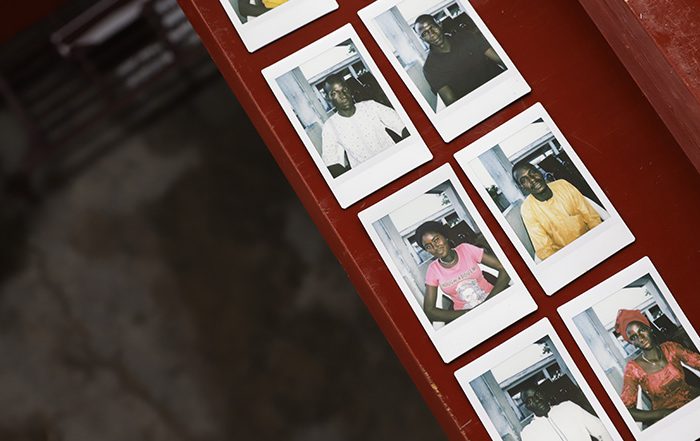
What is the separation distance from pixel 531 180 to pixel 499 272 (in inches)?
12.5

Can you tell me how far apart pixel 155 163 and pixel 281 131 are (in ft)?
5.55

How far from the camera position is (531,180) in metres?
2.70

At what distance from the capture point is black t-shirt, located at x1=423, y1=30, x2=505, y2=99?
274cm

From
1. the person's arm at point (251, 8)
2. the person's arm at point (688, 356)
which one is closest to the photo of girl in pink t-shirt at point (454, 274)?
the person's arm at point (688, 356)

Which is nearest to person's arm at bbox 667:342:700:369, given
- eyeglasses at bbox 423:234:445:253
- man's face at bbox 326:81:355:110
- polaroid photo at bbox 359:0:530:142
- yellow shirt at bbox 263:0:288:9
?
eyeglasses at bbox 423:234:445:253

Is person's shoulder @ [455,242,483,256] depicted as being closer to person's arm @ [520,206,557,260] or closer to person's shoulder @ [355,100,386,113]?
person's arm @ [520,206,557,260]

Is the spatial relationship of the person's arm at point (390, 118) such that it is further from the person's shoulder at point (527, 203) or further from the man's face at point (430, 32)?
the person's shoulder at point (527, 203)

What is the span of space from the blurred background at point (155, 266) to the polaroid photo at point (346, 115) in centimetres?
149

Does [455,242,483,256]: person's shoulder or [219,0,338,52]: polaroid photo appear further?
[219,0,338,52]: polaroid photo

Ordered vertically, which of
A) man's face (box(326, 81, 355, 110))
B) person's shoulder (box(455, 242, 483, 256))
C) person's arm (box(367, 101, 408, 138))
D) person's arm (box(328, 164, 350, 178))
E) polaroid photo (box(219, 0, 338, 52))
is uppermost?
polaroid photo (box(219, 0, 338, 52))

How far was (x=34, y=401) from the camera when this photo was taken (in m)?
3.96

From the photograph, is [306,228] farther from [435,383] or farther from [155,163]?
[435,383]

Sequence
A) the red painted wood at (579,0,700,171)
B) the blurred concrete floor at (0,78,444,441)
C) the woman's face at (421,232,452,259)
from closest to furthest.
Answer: the red painted wood at (579,0,700,171), the woman's face at (421,232,452,259), the blurred concrete floor at (0,78,444,441)

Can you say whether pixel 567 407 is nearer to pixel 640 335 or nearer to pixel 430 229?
pixel 640 335
